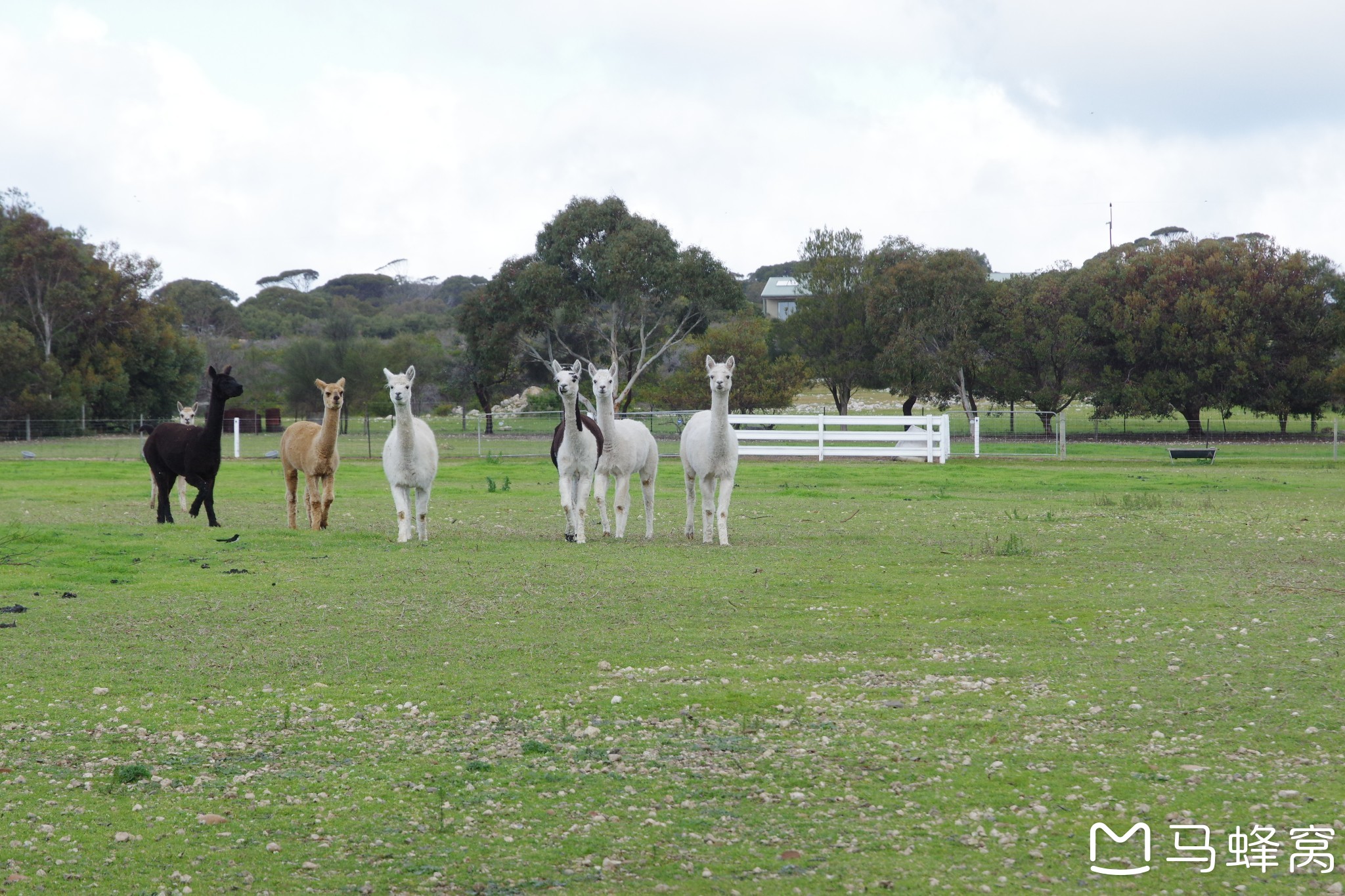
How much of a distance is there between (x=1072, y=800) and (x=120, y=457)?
118ft

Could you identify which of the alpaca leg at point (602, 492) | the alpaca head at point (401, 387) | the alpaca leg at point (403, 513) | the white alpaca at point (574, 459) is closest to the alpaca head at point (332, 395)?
the alpaca head at point (401, 387)

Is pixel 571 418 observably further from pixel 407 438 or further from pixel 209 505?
pixel 209 505

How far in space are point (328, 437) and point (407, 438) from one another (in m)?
1.60

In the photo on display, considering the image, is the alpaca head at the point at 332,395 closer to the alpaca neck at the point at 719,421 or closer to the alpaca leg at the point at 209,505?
the alpaca leg at the point at 209,505

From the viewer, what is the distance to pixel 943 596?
1050 centimetres

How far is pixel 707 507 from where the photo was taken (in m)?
14.7

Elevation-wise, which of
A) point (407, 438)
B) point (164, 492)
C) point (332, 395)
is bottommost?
point (164, 492)

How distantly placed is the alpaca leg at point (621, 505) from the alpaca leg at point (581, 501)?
362 millimetres

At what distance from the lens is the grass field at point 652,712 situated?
182 inches

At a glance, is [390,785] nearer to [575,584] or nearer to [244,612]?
[244,612]

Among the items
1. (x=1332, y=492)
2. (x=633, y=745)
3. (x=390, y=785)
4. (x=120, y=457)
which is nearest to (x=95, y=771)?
(x=390, y=785)

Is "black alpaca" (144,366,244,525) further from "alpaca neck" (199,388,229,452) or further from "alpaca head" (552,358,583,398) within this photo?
"alpaca head" (552,358,583,398)

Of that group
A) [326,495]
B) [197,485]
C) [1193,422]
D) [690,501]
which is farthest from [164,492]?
[1193,422]

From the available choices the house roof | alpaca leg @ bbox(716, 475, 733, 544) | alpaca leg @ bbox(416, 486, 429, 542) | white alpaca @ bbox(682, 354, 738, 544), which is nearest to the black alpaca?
alpaca leg @ bbox(416, 486, 429, 542)
